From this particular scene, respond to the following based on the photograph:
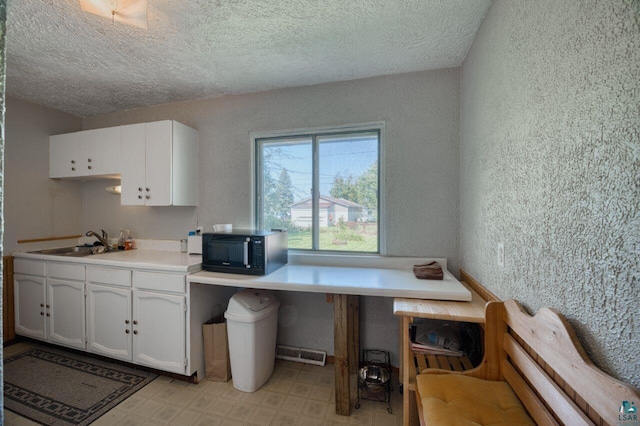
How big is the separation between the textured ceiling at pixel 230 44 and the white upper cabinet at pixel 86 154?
403mm

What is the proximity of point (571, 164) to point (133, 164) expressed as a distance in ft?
9.96

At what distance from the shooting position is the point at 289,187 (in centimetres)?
253

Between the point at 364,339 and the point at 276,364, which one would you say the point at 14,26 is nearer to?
the point at 276,364

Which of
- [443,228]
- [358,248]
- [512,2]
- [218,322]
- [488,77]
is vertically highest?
[512,2]

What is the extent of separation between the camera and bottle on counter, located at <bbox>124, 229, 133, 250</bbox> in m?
2.83

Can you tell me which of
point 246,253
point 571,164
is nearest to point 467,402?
point 571,164

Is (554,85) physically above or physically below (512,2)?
below

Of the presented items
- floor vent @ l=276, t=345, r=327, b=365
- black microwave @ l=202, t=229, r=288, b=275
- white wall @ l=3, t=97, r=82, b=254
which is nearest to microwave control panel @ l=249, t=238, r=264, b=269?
black microwave @ l=202, t=229, r=288, b=275

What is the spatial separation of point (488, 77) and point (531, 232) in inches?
36.9

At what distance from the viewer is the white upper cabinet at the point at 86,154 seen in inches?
104

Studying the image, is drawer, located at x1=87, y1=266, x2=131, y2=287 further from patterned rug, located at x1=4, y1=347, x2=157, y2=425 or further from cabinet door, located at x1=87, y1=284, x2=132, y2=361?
patterned rug, located at x1=4, y1=347, x2=157, y2=425

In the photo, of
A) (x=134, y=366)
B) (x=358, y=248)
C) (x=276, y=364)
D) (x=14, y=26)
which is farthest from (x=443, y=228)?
(x=14, y=26)

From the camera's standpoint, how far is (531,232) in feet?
3.79

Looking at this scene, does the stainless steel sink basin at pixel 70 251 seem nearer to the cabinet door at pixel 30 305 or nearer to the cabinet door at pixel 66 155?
the cabinet door at pixel 30 305
